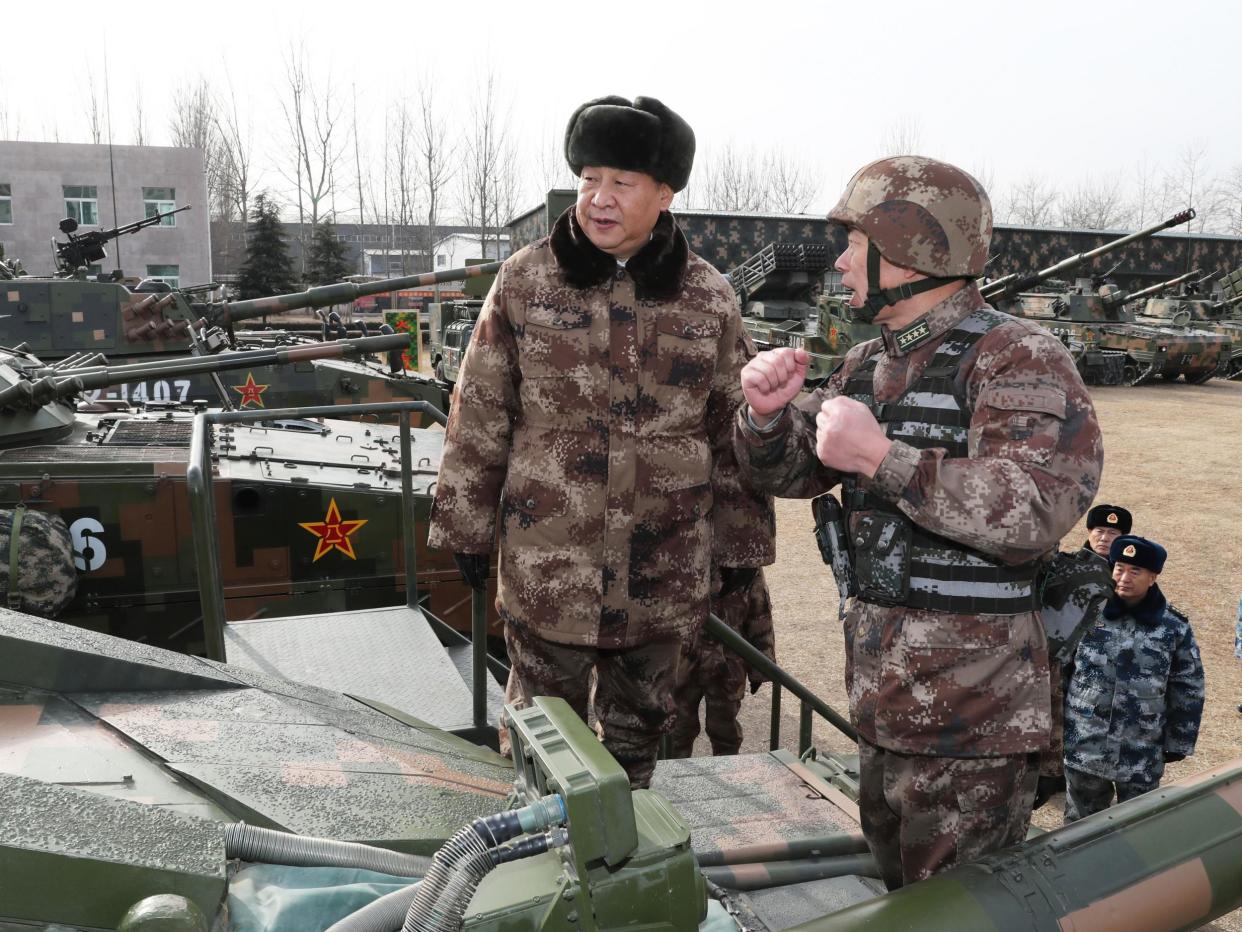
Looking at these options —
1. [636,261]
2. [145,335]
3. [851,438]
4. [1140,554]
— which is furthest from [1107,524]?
[145,335]

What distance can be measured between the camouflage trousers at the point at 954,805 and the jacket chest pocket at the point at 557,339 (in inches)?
44.1

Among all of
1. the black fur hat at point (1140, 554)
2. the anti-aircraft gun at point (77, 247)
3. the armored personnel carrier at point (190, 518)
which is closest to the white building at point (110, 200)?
the anti-aircraft gun at point (77, 247)

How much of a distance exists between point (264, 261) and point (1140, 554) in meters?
30.2

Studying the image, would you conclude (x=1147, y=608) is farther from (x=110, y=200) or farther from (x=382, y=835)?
(x=110, y=200)

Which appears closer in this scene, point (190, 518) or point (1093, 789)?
point (1093, 789)

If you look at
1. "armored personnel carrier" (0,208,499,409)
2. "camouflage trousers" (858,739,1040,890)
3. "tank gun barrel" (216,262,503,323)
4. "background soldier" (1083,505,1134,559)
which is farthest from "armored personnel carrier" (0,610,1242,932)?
"armored personnel carrier" (0,208,499,409)

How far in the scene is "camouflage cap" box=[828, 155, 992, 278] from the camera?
1.99 meters

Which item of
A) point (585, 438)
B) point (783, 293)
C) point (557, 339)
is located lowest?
point (585, 438)

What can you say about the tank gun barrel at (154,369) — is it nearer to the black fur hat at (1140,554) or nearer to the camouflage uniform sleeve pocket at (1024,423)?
the black fur hat at (1140,554)

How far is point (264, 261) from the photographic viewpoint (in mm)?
30672

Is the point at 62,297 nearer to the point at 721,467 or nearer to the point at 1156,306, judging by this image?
the point at 721,467

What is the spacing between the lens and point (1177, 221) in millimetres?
9078

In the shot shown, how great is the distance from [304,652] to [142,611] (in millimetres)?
1479

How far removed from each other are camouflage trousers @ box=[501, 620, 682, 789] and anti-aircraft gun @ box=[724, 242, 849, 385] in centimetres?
1501
